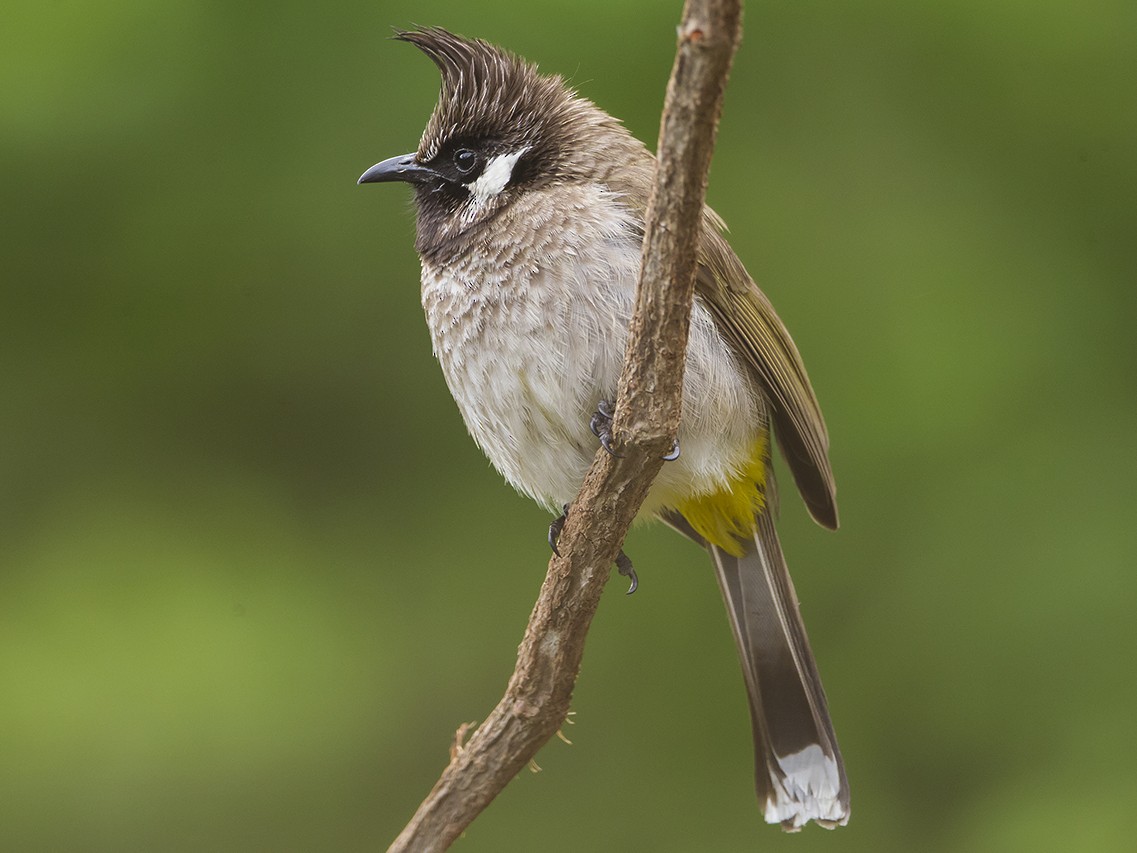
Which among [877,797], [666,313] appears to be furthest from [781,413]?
[877,797]

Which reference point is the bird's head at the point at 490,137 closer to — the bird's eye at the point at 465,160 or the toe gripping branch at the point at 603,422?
the bird's eye at the point at 465,160

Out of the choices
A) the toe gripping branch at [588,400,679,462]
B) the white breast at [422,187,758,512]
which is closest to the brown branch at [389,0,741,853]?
the toe gripping branch at [588,400,679,462]

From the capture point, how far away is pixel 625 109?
3684 mm

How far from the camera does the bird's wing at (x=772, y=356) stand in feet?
9.56

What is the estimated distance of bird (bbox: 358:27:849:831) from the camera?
8.82 ft

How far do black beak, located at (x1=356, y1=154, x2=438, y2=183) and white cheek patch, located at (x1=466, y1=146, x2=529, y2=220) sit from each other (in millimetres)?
132

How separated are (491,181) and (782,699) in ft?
4.54

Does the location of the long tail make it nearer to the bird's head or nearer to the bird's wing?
the bird's wing

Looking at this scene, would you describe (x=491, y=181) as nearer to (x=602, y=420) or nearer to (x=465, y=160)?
(x=465, y=160)

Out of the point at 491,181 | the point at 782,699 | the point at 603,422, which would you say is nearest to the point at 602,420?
the point at 603,422

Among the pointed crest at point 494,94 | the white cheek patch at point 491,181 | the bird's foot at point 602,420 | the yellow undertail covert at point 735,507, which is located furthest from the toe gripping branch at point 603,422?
the pointed crest at point 494,94

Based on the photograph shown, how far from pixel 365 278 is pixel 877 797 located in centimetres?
205

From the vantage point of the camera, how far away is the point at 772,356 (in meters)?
2.97

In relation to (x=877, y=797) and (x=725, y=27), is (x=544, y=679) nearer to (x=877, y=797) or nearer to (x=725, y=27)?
(x=725, y=27)
